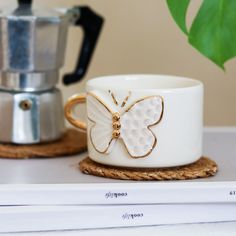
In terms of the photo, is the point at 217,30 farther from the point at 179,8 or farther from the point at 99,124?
the point at 99,124

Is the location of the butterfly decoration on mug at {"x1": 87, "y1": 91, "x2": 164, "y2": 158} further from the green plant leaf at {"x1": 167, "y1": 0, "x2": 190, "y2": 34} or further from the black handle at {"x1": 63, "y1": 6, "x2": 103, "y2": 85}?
the black handle at {"x1": 63, "y1": 6, "x2": 103, "y2": 85}

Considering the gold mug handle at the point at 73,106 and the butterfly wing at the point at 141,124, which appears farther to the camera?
the gold mug handle at the point at 73,106

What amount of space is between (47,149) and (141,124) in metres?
0.18

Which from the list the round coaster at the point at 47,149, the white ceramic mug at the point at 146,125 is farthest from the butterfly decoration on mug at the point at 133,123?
the round coaster at the point at 47,149

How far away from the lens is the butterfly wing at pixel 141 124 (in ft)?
2.20

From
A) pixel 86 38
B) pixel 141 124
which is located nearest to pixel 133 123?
pixel 141 124

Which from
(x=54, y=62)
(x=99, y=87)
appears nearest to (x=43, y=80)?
(x=54, y=62)

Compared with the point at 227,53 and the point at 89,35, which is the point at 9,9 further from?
the point at 227,53

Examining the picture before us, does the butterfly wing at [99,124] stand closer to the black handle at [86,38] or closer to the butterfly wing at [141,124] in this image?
the butterfly wing at [141,124]

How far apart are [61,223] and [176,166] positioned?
5.6 inches

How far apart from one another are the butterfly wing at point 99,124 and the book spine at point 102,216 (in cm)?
8

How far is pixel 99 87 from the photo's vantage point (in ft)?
2.31

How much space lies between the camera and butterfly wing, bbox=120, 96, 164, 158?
→ 26.4 inches

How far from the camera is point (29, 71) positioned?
0.84 meters
